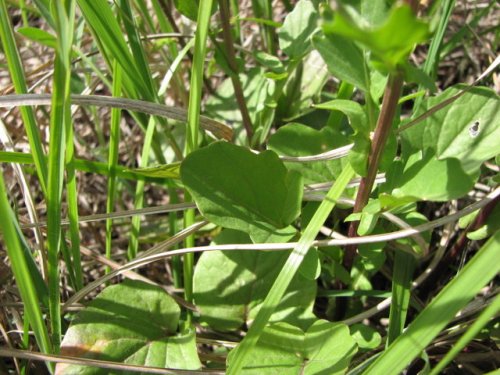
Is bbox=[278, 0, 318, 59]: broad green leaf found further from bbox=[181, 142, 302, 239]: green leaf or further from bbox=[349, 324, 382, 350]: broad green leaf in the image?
bbox=[349, 324, 382, 350]: broad green leaf

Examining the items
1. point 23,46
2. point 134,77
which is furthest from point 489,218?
point 23,46

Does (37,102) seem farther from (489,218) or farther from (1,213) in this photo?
(489,218)

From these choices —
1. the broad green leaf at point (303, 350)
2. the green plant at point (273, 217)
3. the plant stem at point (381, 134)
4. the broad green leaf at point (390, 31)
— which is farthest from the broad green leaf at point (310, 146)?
the broad green leaf at point (390, 31)

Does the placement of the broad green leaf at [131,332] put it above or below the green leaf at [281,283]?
below

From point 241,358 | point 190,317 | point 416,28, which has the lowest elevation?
point 190,317

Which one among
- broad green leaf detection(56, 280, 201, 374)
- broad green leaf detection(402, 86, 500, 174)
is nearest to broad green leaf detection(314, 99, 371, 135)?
broad green leaf detection(402, 86, 500, 174)

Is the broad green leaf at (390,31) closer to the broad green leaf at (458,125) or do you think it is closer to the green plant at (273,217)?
the green plant at (273,217)
